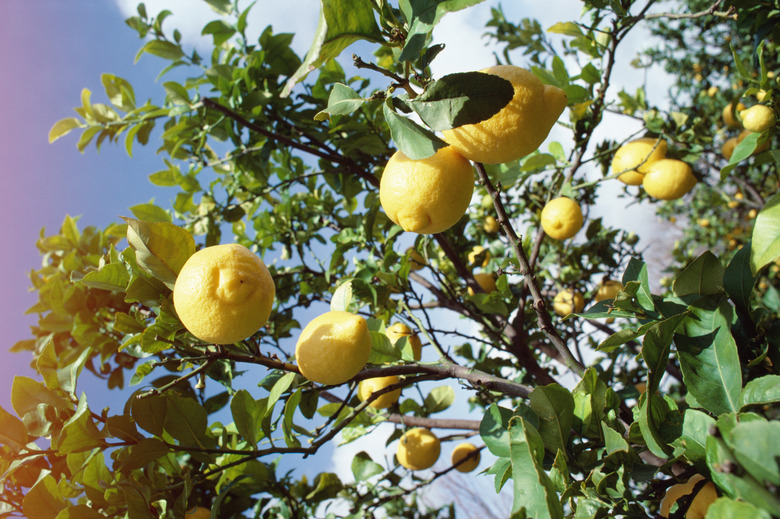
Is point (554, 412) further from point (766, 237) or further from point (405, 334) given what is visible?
point (405, 334)

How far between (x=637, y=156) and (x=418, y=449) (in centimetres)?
132

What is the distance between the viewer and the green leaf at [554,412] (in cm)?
83

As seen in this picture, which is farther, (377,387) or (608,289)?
(608,289)

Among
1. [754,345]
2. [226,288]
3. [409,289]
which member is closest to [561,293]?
[409,289]

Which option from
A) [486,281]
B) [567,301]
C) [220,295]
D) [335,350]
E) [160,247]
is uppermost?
[160,247]

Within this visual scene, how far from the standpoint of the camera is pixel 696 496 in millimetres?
695

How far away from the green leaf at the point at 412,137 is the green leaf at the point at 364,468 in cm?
151

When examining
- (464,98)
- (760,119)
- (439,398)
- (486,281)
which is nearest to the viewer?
(464,98)

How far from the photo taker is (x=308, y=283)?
2.06m

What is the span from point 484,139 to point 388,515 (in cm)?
239

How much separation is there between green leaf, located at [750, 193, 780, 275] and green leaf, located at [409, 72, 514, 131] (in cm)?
51

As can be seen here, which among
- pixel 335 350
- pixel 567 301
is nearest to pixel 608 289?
pixel 567 301

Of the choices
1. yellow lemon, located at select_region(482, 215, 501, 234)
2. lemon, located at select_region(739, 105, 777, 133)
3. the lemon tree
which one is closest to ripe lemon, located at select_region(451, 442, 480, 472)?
the lemon tree

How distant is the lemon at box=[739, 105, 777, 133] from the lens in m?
1.18
